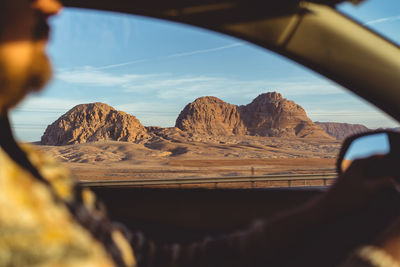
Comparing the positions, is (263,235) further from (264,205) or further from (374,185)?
(264,205)

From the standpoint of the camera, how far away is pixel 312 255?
154 centimetres

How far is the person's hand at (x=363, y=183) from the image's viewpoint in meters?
1.46

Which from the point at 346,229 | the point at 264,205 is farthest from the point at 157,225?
the point at 346,229

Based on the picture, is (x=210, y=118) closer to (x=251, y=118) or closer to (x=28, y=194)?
(x=251, y=118)

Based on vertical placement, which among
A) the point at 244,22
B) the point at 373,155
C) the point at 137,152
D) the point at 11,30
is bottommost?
the point at 137,152

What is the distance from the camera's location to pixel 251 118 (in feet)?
348

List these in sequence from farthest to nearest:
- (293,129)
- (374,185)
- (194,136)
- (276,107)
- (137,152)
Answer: (276,107), (293,129), (194,136), (137,152), (374,185)

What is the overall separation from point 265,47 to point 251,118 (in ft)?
345

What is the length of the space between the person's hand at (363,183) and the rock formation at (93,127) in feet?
230

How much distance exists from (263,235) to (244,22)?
1465mm

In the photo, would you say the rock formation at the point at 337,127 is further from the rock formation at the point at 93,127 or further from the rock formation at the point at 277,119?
the rock formation at the point at 93,127

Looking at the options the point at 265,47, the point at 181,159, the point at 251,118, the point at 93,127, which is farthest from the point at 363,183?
the point at 251,118

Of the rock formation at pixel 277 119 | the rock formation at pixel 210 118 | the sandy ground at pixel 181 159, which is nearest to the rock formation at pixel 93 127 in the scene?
the rock formation at pixel 210 118

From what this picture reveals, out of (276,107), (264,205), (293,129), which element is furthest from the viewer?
(276,107)
